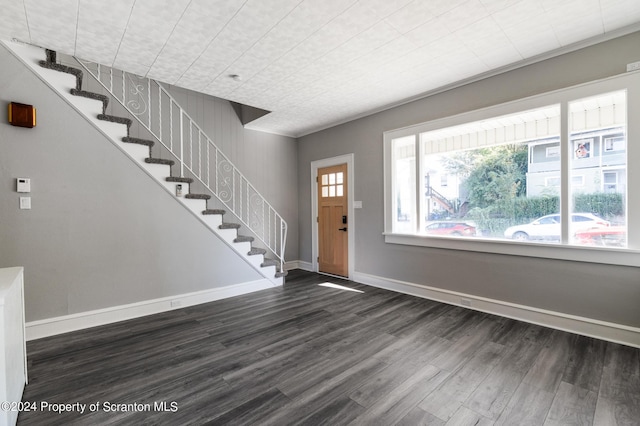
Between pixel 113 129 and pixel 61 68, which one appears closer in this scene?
pixel 61 68

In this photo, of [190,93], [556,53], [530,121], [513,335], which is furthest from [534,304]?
[190,93]

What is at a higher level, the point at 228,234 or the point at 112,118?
the point at 112,118

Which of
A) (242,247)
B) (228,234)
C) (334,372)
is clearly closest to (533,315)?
(334,372)

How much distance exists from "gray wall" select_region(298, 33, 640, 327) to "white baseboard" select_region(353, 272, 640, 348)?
6cm

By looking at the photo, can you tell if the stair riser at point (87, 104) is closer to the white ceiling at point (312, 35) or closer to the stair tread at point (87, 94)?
the stair tread at point (87, 94)

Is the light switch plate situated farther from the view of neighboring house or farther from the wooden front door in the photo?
the view of neighboring house

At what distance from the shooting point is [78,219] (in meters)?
3.15

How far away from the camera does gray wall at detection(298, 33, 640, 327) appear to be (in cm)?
272

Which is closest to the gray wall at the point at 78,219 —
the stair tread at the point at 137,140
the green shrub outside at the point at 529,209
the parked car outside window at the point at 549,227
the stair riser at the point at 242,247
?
the stair tread at the point at 137,140

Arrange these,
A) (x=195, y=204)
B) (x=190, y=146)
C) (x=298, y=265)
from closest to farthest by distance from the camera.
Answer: (x=195, y=204) < (x=190, y=146) < (x=298, y=265)

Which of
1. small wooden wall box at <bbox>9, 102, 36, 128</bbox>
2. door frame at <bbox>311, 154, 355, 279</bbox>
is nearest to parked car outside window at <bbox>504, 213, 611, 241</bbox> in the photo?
door frame at <bbox>311, 154, 355, 279</bbox>

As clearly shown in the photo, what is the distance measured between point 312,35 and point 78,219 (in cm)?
308

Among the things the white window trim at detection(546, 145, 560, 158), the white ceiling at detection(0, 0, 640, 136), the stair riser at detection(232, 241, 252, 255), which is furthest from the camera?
the stair riser at detection(232, 241, 252, 255)

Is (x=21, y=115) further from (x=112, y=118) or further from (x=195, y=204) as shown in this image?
(x=195, y=204)
